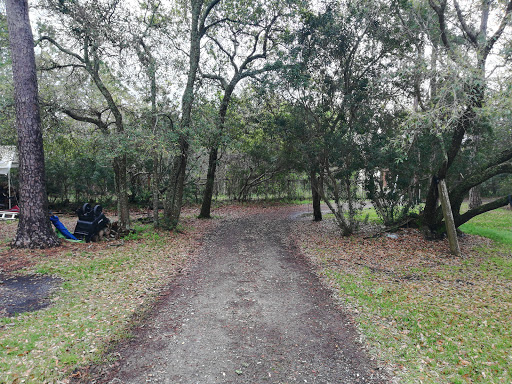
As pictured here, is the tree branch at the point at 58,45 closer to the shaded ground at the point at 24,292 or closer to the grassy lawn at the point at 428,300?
the shaded ground at the point at 24,292

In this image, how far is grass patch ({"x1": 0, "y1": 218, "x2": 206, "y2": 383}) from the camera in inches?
130

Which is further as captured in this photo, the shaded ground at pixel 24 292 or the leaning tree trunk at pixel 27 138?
the leaning tree trunk at pixel 27 138

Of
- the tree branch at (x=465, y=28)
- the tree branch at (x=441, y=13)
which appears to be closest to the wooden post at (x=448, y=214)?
the tree branch at (x=441, y=13)

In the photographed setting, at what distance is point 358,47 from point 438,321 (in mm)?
8731

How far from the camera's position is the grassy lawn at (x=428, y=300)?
3.56 metres

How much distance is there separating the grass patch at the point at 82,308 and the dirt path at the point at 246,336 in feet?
1.38

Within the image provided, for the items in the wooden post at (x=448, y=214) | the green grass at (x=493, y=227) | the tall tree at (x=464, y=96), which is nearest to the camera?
the tall tree at (x=464, y=96)

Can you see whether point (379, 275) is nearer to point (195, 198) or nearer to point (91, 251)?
point (91, 251)

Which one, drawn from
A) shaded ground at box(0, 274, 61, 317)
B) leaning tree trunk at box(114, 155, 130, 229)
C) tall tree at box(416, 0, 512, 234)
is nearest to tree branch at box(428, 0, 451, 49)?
tall tree at box(416, 0, 512, 234)

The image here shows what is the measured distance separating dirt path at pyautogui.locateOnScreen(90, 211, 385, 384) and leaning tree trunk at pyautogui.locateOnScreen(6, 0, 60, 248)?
4548 mm

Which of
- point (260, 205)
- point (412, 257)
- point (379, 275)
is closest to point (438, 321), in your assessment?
point (379, 275)

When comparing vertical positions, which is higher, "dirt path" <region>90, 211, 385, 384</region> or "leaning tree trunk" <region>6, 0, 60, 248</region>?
"leaning tree trunk" <region>6, 0, 60, 248</region>

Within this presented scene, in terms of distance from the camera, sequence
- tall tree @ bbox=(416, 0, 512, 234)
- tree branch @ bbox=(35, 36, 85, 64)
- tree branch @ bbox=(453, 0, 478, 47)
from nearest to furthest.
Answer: tall tree @ bbox=(416, 0, 512, 234) → tree branch @ bbox=(453, 0, 478, 47) → tree branch @ bbox=(35, 36, 85, 64)

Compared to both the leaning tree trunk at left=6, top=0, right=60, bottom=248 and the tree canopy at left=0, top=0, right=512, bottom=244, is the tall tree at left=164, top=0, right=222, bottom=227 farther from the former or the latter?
the leaning tree trunk at left=6, top=0, right=60, bottom=248
